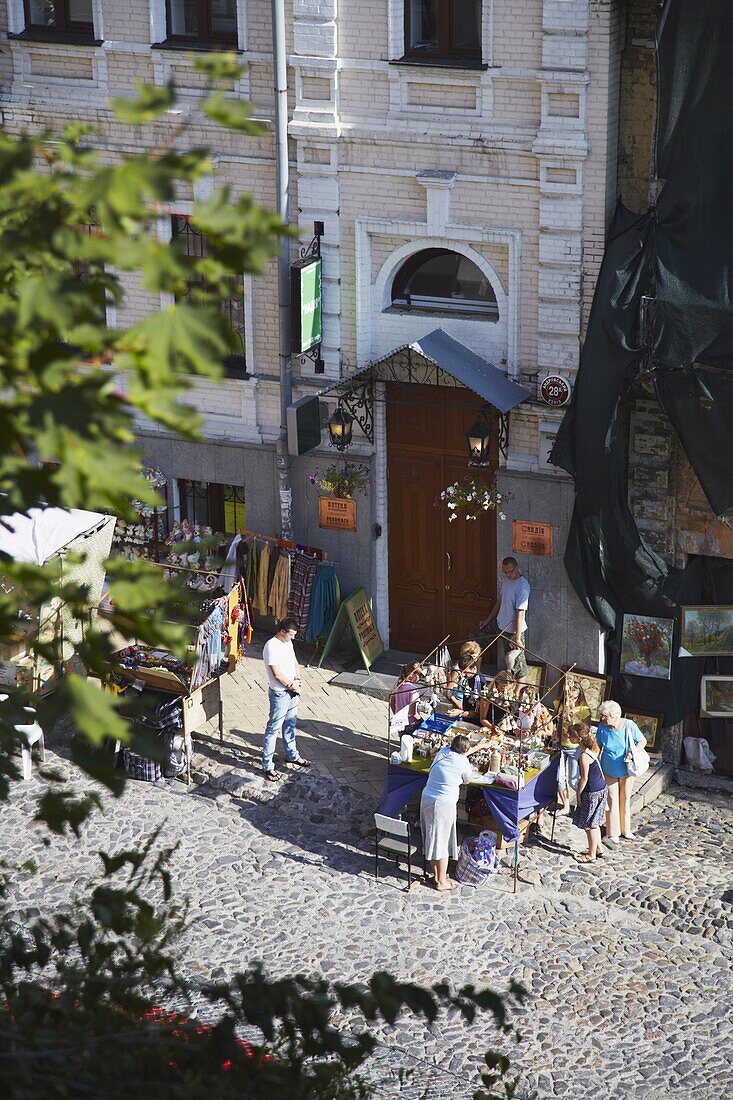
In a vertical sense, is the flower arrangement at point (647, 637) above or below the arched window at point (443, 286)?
below

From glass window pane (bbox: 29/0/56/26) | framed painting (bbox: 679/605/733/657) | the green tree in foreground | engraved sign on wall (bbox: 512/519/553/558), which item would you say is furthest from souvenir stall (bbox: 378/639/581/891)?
the green tree in foreground

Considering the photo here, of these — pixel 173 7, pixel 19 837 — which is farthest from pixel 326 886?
pixel 173 7

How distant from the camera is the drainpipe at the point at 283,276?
52.2 ft

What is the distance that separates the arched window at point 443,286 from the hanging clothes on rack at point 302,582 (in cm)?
287

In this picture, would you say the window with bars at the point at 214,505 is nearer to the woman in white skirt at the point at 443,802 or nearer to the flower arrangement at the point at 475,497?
the flower arrangement at the point at 475,497

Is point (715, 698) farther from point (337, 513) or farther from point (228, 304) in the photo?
point (228, 304)

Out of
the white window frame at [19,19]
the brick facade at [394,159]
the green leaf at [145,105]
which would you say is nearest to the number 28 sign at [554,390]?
the brick facade at [394,159]

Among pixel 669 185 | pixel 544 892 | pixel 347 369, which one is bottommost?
pixel 544 892

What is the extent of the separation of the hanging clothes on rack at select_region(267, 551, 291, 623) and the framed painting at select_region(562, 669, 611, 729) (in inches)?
128

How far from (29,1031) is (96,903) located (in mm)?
507

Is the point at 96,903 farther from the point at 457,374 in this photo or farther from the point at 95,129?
the point at 457,374

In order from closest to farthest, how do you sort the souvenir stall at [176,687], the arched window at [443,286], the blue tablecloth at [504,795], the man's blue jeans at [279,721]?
the blue tablecloth at [504,795] < the man's blue jeans at [279,721] < the souvenir stall at [176,687] < the arched window at [443,286]

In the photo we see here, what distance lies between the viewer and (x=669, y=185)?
47.1 feet

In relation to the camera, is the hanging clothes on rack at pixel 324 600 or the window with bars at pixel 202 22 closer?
the window with bars at pixel 202 22
